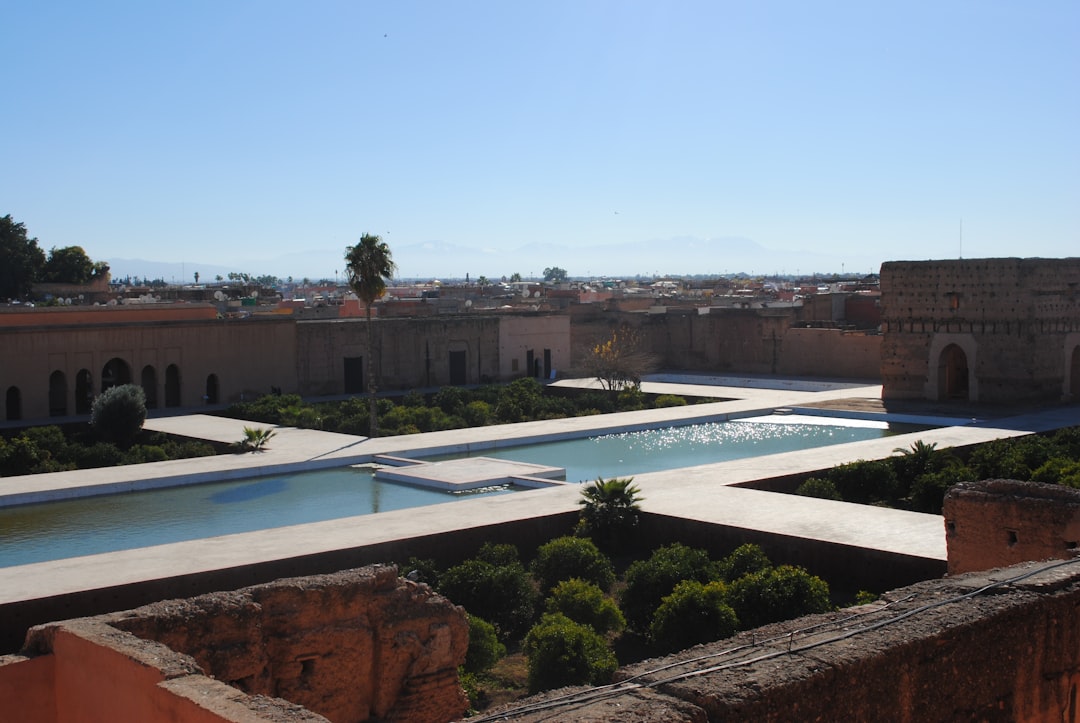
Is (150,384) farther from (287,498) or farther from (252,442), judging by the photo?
(287,498)

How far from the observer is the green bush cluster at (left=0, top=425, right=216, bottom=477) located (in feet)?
59.3

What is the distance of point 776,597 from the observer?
964 cm

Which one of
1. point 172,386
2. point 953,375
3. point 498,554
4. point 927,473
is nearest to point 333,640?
point 498,554

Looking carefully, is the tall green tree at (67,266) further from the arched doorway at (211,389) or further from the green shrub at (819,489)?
the green shrub at (819,489)

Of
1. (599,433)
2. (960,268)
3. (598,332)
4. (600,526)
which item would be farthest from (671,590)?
(598,332)

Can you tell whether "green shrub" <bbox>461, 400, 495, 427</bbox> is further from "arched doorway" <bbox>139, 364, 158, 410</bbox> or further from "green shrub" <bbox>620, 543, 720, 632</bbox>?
"green shrub" <bbox>620, 543, 720, 632</bbox>

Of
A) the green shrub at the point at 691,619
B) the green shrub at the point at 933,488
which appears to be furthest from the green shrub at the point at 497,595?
the green shrub at the point at 933,488

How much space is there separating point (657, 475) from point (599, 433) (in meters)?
5.31

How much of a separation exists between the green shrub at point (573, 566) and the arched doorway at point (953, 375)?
Answer: 16050 millimetres

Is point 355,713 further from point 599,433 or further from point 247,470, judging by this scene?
point 599,433

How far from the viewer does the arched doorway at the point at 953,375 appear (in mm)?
25438

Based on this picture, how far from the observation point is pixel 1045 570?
6.45m

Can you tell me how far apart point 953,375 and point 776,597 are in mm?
18312

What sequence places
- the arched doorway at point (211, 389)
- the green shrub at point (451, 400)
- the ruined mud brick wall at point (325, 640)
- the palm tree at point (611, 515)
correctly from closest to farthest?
the ruined mud brick wall at point (325, 640)
the palm tree at point (611, 515)
the green shrub at point (451, 400)
the arched doorway at point (211, 389)
